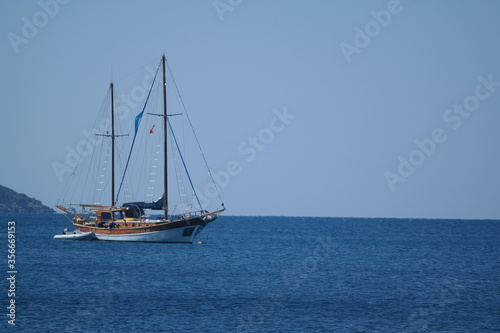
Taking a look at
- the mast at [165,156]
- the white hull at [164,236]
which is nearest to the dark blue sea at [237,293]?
the white hull at [164,236]

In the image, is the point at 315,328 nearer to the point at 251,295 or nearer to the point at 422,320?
the point at 422,320

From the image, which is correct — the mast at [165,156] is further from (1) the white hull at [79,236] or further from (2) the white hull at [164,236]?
(1) the white hull at [79,236]

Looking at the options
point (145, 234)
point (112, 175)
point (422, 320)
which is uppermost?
point (112, 175)

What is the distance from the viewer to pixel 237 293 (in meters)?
47.7

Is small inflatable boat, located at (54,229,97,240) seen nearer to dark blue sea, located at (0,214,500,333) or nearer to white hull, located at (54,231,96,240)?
white hull, located at (54,231,96,240)

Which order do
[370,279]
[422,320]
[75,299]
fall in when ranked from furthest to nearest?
[370,279], [75,299], [422,320]

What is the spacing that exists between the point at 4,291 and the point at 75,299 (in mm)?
4937

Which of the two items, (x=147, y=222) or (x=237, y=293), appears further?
(x=147, y=222)

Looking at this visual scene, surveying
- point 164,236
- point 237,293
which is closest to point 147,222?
point 164,236

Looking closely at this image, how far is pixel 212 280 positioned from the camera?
177ft

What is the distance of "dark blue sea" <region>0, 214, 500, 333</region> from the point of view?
37.6m

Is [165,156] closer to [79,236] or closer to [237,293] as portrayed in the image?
[79,236]

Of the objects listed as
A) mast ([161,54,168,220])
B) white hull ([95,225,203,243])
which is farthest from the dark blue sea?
mast ([161,54,168,220])

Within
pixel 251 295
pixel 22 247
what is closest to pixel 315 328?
pixel 251 295
